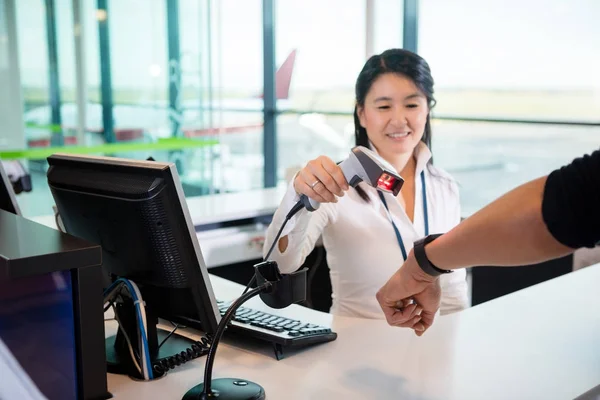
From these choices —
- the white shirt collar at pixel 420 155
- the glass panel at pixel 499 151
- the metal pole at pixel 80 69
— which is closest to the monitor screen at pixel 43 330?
the white shirt collar at pixel 420 155

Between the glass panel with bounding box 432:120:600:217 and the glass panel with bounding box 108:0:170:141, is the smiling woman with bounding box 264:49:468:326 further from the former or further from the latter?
the glass panel with bounding box 432:120:600:217

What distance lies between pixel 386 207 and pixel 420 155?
252mm

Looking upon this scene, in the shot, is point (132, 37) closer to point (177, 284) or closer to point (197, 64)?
point (197, 64)

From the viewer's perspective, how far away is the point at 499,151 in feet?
48.4

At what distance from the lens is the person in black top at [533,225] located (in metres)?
0.84

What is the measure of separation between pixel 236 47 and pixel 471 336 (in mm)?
4803

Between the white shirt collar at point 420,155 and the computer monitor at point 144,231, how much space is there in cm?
102

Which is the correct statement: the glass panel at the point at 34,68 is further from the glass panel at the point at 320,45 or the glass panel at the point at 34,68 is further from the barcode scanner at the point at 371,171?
the barcode scanner at the point at 371,171

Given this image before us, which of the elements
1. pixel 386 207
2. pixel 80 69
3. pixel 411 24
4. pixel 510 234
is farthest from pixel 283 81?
pixel 510 234

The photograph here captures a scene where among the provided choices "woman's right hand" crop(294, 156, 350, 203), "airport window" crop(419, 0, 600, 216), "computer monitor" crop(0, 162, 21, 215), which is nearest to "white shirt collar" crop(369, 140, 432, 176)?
"woman's right hand" crop(294, 156, 350, 203)

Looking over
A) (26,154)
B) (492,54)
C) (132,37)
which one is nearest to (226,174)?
(132,37)

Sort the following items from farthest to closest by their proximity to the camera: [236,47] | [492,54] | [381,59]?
[492,54], [236,47], [381,59]

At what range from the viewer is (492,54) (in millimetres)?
7543

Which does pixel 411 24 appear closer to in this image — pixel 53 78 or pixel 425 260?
pixel 53 78
